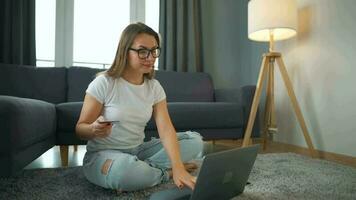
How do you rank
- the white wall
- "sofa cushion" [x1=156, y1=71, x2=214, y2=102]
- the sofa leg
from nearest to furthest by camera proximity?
1. the sofa leg
2. the white wall
3. "sofa cushion" [x1=156, y1=71, x2=214, y2=102]

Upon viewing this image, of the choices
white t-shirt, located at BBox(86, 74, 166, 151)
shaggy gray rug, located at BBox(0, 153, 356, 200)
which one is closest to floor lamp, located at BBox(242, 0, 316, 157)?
shaggy gray rug, located at BBox(0, 153, 356, 200)

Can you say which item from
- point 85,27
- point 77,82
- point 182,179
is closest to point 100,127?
point 182,179

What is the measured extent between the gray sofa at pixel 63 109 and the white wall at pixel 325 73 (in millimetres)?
404

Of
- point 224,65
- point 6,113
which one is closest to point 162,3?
point 224,65

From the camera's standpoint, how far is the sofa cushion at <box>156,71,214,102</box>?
2512 millimetres

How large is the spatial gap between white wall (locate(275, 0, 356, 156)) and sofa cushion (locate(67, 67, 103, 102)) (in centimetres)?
165

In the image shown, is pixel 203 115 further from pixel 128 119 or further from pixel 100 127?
pixel 100 127

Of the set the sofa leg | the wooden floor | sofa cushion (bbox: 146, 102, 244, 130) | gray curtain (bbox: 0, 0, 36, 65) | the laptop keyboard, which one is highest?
gray curtain (bbox: 0, 0, 36, 65)

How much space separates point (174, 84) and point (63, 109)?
3.51 ft

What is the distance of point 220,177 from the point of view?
839mm

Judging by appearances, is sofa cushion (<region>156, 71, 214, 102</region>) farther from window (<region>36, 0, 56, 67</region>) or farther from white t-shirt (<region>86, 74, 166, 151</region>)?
white t-shirt (<region>86, 74, 166, 151</region>)

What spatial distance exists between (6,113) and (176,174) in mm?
613

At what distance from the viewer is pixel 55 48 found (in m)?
2.79

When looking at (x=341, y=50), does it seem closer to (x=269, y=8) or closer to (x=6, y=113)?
(x=269, y=8)
